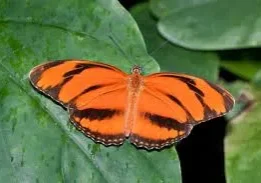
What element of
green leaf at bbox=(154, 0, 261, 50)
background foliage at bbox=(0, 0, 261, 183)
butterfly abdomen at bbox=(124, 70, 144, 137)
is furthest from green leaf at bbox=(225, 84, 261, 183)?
butterfly abdomen at bbox=(124, 70, 144, 137)

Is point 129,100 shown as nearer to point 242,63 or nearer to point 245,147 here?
point 245,147

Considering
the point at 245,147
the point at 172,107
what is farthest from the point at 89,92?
the point at 245,147

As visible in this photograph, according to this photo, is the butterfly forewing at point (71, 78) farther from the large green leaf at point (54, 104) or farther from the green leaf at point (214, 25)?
the green leaf at point (214, 25)

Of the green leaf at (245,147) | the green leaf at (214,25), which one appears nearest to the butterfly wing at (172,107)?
the green leaf at (245,147)

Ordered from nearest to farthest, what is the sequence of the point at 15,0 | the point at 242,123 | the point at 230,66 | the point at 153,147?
the point at 153,147 → the point at 15,0 → the point at 242,123 → the point at 230,66

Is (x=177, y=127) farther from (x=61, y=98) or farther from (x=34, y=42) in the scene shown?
(x=34, y=42)

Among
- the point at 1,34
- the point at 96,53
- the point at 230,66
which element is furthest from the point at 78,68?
the point at 230,66
